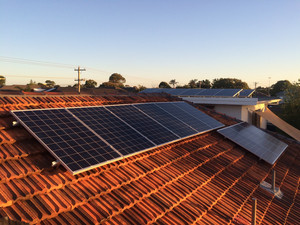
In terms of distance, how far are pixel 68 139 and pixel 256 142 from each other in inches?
367

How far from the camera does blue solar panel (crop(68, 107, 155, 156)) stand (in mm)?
6259

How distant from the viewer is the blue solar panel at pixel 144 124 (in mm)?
7538

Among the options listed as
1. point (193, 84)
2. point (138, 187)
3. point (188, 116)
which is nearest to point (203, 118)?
point (188, 116)

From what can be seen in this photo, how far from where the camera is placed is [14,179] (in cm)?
421

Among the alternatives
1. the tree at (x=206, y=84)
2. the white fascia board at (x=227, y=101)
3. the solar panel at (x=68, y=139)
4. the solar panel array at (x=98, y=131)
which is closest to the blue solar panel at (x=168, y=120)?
the solar panel array at (x=98, y=131)

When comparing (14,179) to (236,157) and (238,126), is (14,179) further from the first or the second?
(238,126)

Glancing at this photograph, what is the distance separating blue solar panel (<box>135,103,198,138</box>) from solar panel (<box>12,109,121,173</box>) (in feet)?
11.7

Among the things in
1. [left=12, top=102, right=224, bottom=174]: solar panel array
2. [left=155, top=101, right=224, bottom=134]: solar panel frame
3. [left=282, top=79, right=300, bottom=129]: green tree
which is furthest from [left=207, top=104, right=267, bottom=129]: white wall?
[left=12, top=102, right=224, bottom=174]: solar panel array

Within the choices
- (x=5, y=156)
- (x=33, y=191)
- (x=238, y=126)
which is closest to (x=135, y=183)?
(x=33, y=191)

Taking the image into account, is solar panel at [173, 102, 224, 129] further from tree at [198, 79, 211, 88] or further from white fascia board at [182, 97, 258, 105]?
tree at [198, 79, 211, 88]

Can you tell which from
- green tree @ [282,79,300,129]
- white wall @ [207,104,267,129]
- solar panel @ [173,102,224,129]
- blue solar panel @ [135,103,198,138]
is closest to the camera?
blue solar panel @ [135,103,198,138]

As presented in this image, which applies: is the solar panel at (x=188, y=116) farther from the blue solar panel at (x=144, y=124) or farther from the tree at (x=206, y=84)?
the tree at (x=206, y=84)

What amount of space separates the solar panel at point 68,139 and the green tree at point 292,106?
3106cm

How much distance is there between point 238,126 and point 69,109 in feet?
31.4
